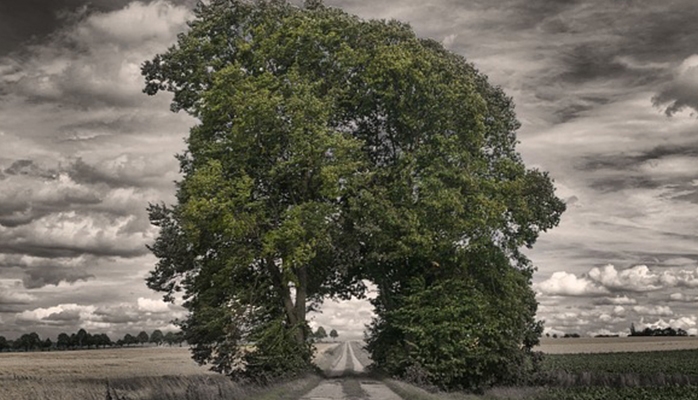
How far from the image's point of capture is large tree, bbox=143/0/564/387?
36094 millimetres

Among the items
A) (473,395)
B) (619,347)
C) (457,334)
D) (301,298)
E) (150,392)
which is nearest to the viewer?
(150,392)

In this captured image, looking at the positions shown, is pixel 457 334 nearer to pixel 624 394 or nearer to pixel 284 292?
pixel 624 394

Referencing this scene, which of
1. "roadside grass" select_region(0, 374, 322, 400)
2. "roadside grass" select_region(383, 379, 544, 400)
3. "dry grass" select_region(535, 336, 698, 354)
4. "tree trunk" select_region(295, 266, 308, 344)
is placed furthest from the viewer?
"dry grass" select_region(535, 336, 698, 354)

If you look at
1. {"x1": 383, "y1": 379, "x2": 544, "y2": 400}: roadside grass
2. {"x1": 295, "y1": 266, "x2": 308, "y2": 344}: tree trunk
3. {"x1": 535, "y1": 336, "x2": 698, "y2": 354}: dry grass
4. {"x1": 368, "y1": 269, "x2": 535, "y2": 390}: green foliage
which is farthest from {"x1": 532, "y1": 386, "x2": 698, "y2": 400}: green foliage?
{"x1": 535, "y1": 336, "x2": 698, "y2": 354}: dry grass

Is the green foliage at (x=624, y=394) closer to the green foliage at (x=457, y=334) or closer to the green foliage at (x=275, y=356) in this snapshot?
the green foliage at (x=457, y=334)

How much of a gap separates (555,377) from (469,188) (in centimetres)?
1658

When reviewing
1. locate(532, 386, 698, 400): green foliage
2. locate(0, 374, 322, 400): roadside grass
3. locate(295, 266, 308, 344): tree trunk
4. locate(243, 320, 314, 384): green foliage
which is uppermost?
locate(295, 266, 308, 344): tree trunk

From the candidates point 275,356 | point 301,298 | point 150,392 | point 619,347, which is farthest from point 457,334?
point 619,347

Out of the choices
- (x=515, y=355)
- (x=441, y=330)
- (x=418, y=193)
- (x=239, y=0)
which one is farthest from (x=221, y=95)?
(x=515, y=355)

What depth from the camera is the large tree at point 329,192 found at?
36.1 m

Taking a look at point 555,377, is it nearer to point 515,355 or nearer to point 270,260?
point 515,355

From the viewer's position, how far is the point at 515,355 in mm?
39625

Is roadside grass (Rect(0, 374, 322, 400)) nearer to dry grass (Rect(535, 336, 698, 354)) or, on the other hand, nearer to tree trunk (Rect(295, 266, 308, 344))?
tree trunk (Rect(295, 266, 308, 344))

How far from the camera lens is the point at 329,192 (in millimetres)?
36438
